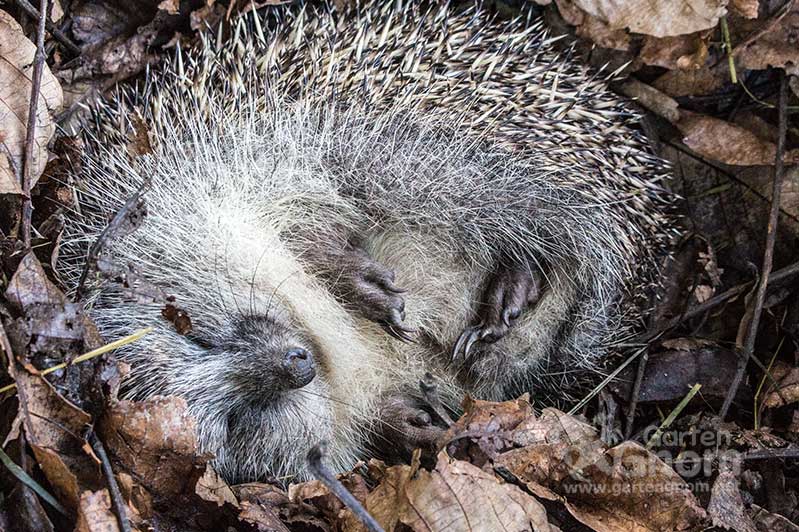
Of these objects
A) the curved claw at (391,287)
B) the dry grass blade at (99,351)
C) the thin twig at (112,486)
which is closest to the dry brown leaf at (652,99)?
the curved claw at (391,287)

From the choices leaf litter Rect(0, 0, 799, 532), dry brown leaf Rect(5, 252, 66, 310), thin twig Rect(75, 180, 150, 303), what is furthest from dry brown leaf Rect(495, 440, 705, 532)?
dry brown leaf Rect(5, 252, 66, 310)

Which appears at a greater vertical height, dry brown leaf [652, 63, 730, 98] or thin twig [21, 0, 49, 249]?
thin twig [21, 0, 49, 249]

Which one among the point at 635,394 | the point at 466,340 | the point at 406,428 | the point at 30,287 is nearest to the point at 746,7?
the point at 635,394

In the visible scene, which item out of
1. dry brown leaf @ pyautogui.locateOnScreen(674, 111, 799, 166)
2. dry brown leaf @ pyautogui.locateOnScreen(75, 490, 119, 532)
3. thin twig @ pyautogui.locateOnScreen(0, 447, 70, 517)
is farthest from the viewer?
dry brown leaf @ pyautogui.locateOnScreen(674, 111, 799, 166)

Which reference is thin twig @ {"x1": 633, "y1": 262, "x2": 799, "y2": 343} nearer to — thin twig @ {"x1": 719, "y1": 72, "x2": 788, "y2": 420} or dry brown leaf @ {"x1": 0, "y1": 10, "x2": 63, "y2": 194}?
thin twig @ {"x1": 719, "y1": 72, "x2": 788, "y2": 420}

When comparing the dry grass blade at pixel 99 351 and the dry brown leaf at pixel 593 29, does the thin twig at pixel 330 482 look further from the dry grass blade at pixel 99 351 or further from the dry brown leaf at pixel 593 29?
the dry brown leaf at pixel 593 29

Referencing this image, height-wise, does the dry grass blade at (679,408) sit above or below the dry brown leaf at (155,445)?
below

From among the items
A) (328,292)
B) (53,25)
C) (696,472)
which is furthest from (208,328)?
(696,472)
